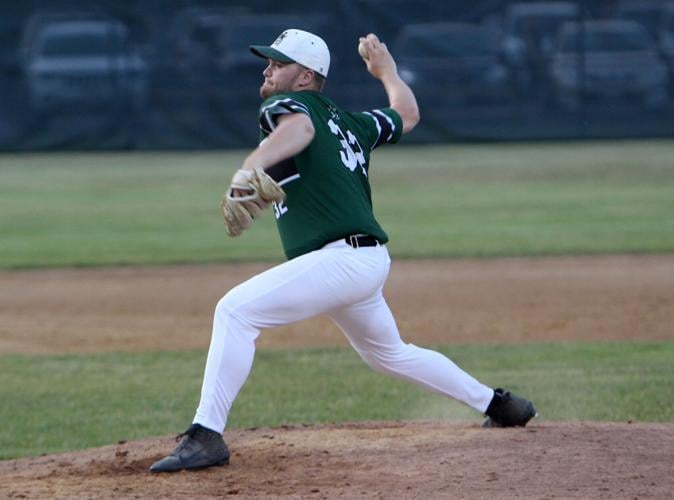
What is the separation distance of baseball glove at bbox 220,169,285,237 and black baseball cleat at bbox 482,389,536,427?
52.8 inches

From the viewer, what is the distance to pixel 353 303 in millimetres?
4348

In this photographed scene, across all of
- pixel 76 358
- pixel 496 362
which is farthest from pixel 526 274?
pixel 76 358

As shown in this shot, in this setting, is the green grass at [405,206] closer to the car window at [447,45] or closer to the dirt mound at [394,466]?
the car window at [447,45]

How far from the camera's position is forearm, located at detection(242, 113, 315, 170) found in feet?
12.9

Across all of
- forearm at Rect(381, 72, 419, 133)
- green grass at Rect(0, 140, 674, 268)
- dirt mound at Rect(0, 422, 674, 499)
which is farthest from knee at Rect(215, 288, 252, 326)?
green grass at Rect(0, 140, 674, 268)

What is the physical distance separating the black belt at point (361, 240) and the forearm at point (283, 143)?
17.2 inches

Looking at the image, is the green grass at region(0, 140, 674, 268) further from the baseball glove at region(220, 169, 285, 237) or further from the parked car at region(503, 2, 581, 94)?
the baseball glove at region(220, 169, 285, 237)

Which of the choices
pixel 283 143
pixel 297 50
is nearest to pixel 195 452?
pixel 283 143

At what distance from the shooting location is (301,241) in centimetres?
430

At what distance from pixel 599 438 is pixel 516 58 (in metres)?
13.2

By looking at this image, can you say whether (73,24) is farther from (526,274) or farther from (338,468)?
(338,468)

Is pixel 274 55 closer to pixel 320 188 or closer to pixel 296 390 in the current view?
pixel 320 188

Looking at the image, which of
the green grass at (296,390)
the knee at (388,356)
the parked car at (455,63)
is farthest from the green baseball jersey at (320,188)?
the parked car at (455,63)

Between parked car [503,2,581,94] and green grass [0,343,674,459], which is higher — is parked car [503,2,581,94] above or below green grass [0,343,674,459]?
above
